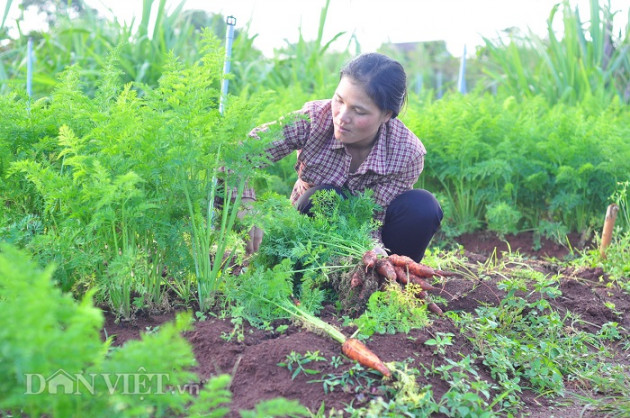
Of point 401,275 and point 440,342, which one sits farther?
point 401,275

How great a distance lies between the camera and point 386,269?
282cm

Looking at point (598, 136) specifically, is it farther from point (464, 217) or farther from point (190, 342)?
point (190, 342)

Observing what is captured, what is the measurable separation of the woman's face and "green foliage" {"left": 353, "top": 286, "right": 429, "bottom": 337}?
2.98ft

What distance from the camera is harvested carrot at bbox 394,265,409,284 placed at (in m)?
2.88

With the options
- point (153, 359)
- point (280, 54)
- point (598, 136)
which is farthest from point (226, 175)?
point (280, 54)

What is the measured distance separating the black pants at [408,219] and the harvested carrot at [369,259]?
2.18ft

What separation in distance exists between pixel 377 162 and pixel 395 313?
1.05 metres

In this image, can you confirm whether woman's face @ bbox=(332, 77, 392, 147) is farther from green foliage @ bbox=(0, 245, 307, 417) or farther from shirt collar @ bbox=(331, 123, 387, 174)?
green foliage @ bbox=(0, 245, 307, 417)

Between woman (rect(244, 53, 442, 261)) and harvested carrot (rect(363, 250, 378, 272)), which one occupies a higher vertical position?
woman (rect(244, 53, 442, 261))

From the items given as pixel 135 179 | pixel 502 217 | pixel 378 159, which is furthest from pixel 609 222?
pixel 135 179

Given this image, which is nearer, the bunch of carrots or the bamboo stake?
the bunch of carrots

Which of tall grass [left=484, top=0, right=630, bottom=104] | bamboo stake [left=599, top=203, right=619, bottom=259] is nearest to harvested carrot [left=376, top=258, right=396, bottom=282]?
bamboo stake [left=599, top=203, right=619, bottom=259]

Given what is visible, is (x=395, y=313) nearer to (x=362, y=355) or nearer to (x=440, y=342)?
(x=440, y=342)

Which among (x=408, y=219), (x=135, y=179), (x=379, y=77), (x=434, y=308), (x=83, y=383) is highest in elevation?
(x=379, y=77)
